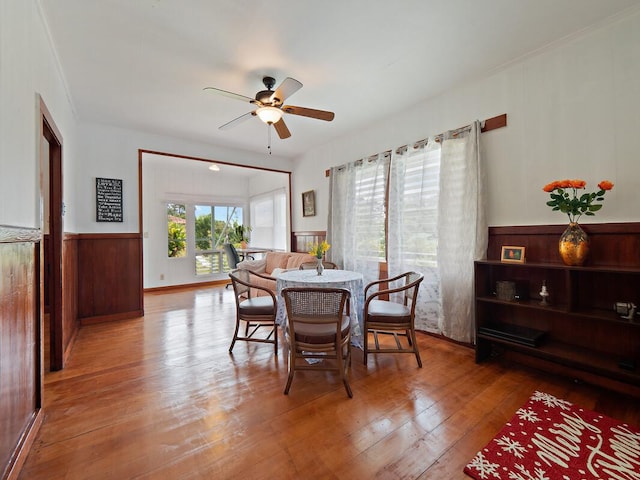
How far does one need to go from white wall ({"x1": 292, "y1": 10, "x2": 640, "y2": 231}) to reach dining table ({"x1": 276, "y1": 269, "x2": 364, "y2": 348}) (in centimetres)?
149

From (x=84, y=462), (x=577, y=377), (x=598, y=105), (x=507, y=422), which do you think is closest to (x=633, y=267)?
(x=577, y=377)

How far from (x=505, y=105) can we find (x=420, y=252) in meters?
1.65

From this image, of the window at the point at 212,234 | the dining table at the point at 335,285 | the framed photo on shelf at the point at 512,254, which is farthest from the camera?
the window at the point at 212,234

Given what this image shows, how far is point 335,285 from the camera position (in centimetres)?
259

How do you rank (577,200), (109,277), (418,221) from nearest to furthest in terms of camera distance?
(577,200)
(418,221)
(109,277)

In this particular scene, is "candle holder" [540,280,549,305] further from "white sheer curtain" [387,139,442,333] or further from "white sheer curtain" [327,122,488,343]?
"white sheer curtain" [387,139,442,333]

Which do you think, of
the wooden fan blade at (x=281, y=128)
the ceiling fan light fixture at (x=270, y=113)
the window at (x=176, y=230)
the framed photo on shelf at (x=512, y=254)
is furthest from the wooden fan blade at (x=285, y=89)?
the window at (x=176, y=230)

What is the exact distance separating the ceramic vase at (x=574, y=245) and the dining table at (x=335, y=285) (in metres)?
1.62

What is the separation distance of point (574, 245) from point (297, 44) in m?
2.63

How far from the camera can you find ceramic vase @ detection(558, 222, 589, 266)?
206 centimetres

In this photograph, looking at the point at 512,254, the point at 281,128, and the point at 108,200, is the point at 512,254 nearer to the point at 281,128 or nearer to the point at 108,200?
the point at 281,128

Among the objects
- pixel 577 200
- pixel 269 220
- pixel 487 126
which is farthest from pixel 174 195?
pixel 577 200

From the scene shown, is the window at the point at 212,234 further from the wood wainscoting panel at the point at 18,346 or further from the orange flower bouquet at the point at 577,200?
the orange flower bouquet at the point at 577,200

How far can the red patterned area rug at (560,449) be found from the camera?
4.60ft
